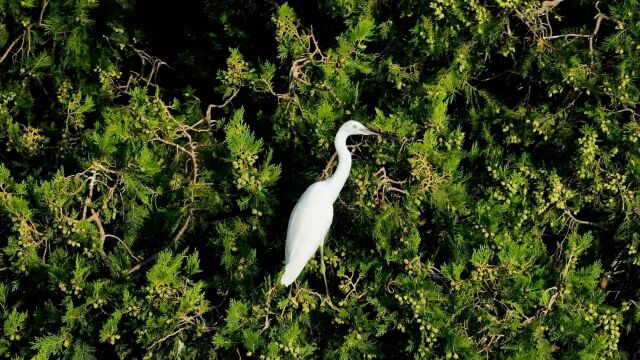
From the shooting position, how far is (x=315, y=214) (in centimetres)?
267

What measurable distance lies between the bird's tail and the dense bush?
0.21 feet

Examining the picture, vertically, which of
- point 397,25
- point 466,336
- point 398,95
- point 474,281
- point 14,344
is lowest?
point 14,344

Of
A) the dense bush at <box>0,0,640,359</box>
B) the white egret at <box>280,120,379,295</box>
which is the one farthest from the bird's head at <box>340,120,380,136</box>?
the dense bush at <box>0,0,640,359</box>

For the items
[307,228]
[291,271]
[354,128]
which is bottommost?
[291,271]

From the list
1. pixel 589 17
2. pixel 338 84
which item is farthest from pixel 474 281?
pixel 589 17

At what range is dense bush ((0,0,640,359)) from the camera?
2.79 metres

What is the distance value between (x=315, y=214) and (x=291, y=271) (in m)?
0.21

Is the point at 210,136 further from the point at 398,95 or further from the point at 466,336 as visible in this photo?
the point at 466,336

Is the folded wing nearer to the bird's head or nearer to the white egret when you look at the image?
the white egret

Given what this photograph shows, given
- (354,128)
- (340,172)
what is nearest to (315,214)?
(340,172)

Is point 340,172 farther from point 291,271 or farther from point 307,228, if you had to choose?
point 291,271

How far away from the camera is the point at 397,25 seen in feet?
10.7

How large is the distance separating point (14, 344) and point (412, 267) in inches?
57.9

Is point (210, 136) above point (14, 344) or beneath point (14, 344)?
above
